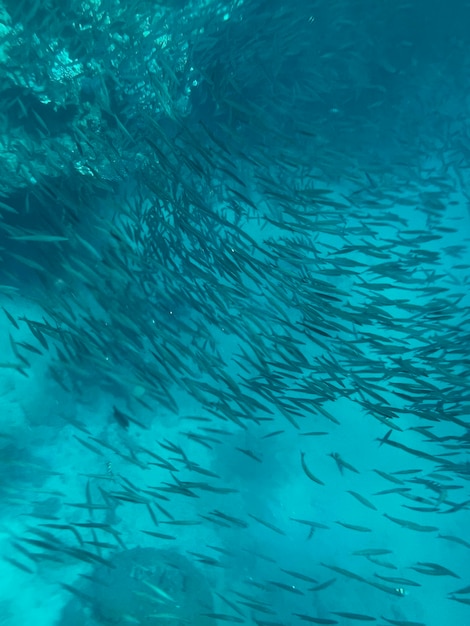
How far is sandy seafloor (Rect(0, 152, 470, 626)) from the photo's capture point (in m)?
9.15

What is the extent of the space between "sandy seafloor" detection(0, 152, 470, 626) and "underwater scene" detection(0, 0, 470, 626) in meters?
0.04

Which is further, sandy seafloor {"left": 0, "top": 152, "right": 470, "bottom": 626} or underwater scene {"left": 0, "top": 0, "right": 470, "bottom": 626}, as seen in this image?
sandy seafloor {"left": 0, "top": 152, "right": 470, "bottom": 626}

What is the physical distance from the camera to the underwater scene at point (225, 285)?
26.6ft

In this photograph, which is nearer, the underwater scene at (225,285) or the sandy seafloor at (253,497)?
the underwater scene at (225,285)

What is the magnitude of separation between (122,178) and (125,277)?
3642mm

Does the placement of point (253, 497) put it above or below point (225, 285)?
below

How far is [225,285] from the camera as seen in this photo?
8.11 metres

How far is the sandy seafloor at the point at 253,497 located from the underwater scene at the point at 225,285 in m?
0.04

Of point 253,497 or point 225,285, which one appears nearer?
point 225,285

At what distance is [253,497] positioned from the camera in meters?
10.7

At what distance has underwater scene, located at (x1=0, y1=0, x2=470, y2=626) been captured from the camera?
8.11m

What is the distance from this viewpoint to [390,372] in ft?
25.2

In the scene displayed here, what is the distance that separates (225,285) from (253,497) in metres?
5.00

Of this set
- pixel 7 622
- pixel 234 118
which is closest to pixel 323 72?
pixel 234 118
